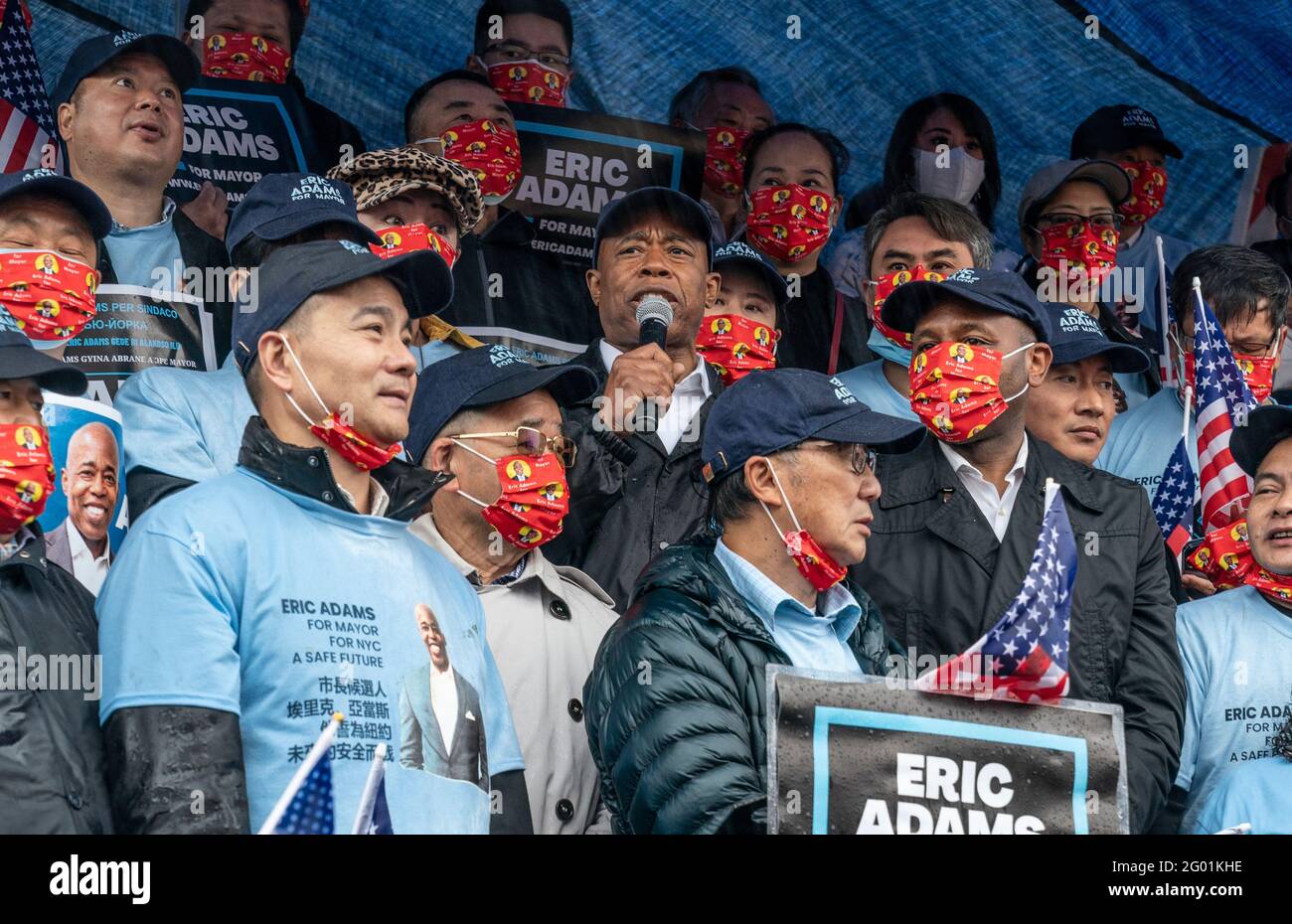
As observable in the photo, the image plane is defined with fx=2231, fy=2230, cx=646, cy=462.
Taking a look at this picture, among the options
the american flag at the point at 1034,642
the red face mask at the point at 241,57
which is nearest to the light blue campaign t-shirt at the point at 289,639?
the american flag at the point at 1034,642

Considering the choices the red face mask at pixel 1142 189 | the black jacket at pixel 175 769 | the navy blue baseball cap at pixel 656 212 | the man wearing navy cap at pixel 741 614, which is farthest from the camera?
the red face mask at pixel 1142 189

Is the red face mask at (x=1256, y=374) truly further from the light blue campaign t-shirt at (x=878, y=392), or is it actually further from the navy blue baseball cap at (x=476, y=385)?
the navy blue baseball cap at (x=476, y=385)

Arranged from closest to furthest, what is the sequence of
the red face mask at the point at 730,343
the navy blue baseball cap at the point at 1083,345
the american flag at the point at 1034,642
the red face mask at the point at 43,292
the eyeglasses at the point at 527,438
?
the american flag at the point at 1034,642 → the red face mask at the point at 43,292 → the eyeglasses at the point at 527,438 → the navy blue baseball cap at the point at 1083,345 → the red face mask at the point at 730,343

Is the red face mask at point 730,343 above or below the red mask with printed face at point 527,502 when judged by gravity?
above

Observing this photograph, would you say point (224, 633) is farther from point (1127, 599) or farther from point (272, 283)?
point (1127, 599)

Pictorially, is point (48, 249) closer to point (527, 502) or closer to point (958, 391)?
point (527, 502)

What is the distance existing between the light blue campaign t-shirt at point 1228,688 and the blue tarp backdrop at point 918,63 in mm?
2661

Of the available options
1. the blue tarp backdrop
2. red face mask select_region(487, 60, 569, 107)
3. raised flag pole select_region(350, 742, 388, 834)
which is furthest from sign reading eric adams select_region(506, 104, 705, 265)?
raised flag pole select_region(350, 742, 388, 834)

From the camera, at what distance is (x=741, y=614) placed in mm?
5316

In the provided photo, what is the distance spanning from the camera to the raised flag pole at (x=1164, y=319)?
26.1ft

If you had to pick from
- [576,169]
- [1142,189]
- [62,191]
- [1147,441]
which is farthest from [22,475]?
[1142,189]

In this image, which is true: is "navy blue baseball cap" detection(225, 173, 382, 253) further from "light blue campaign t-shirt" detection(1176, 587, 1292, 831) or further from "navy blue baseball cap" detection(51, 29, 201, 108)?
"light blue campaign t-shirt" detection(1176, 587, 1292, 831)
